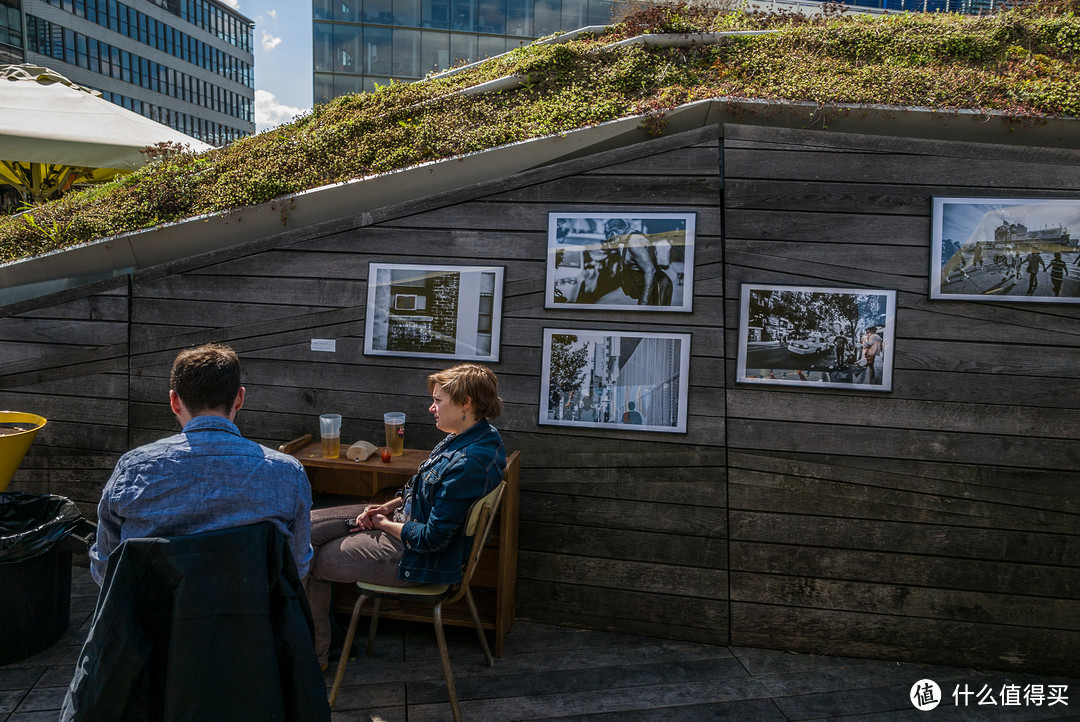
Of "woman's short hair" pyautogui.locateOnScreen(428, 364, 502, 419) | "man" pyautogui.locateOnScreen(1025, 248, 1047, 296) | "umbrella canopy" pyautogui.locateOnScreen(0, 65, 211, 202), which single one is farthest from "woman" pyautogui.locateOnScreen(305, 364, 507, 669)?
"umbrella canopy" pyautogui.locateOnScreen(0, 65, 211, 202)

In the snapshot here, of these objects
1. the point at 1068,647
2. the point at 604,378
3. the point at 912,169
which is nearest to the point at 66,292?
the point at 604,378

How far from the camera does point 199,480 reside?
1.83 m

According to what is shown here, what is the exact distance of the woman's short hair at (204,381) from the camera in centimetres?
198

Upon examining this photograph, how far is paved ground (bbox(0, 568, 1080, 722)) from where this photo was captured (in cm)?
301

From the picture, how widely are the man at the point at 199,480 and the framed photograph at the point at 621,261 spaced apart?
6.41 feet

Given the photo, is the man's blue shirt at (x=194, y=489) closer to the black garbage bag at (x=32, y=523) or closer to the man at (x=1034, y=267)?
the black garbage bag at (x=32, y=523)

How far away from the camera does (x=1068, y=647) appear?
3.40m

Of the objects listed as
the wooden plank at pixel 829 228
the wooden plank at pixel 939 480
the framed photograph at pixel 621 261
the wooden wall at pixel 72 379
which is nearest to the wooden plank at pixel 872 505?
the wooden plank at pixel 939 480

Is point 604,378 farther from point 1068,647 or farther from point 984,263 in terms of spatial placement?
point 1068,647

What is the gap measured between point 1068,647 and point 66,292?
5.76m

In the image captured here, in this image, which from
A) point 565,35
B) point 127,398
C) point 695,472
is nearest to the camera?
point 695,472

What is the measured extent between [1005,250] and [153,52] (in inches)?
2242

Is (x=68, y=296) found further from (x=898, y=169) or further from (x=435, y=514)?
(x=898, y=169)

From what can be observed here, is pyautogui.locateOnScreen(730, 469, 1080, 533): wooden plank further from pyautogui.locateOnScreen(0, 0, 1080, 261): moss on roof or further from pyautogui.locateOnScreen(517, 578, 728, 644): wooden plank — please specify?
pyautogui.locateOnScreen(0, 0, 1080, 261): moss on roof
